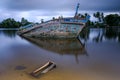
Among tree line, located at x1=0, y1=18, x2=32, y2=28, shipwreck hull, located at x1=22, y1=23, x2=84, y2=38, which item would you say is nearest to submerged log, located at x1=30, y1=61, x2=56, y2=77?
shipwreck hull, located at x1=22, y1=23, x2=84, y2=38

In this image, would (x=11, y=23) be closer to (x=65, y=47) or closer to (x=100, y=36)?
(x=100, y=36)

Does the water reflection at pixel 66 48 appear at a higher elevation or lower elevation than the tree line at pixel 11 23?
lower

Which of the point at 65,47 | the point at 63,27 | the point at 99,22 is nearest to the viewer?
the point at 65,47

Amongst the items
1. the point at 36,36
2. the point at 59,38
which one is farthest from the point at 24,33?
the point at 59,38

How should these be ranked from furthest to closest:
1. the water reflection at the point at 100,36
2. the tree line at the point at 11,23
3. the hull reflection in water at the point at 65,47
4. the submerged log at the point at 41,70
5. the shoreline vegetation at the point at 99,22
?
the tree line at the point at 11,23, the shoreline vegetation at the point at 99,22, the water reflection at the point at 100,36, the hull reflection in water at the point at 65,47, the submerged log at the point at 41,70

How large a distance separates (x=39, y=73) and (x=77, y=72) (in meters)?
1.75

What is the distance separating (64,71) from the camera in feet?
24.5

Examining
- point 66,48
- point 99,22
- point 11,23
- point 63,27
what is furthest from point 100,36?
point 11,23

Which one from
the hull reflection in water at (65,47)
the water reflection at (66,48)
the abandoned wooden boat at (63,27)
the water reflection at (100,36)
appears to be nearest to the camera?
the water reflection at (66,48)

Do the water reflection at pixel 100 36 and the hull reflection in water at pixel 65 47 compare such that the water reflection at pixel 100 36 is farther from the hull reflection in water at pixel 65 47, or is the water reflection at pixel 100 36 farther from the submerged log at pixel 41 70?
the submerged log at pixel 41 70

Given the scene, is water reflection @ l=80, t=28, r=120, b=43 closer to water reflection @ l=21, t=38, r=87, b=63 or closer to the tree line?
water reflection @ l=21, t=38, r=87, b=63

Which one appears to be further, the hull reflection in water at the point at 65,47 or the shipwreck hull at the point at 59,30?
the shipwreck hull at the point at 59,30

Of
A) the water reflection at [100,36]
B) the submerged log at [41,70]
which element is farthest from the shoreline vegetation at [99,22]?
the submerged log at [41,70]

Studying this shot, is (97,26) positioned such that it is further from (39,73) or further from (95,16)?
(39,73)
